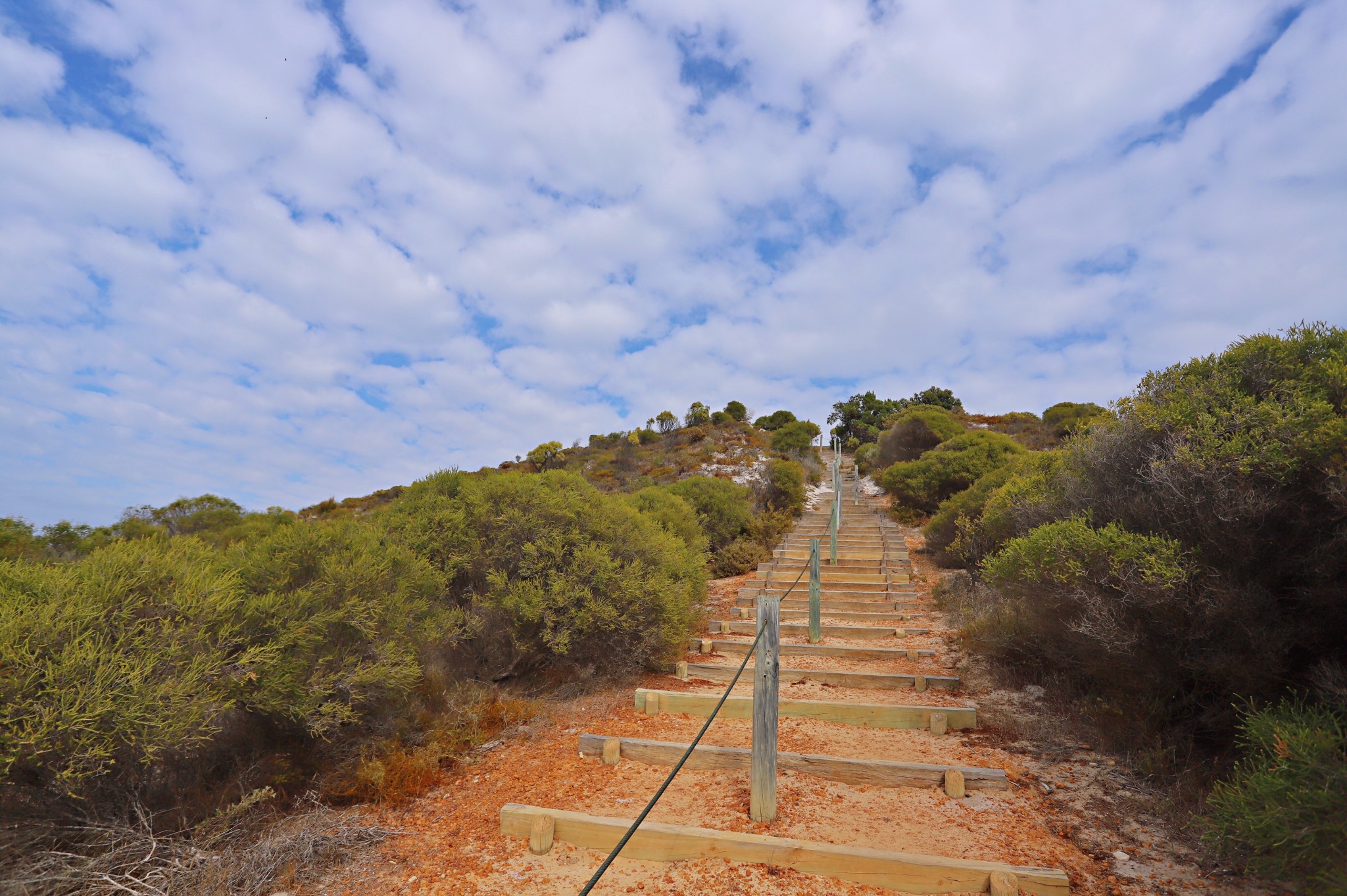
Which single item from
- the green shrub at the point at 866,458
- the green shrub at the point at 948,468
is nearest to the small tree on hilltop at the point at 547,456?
the green shrub at the point at 866,458

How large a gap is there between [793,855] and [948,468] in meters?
13.9

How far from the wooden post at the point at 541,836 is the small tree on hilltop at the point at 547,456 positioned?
25679mm

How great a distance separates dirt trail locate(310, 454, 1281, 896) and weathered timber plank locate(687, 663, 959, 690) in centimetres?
54

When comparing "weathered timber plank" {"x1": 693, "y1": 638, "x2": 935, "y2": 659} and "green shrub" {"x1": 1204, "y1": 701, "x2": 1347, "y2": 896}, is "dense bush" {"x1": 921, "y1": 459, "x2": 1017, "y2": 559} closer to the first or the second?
"weathered timber plank" {"x1": 693, "y1": 638, "x2": 935, "y2": 659}

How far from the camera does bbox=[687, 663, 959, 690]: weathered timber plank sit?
240 inches

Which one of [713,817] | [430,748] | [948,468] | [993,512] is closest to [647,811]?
[713,817]

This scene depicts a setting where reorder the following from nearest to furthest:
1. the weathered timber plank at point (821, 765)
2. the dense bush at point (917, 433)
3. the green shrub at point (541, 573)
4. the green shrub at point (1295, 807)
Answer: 1. the green shrub at point (1295, 807)
2. the weathered timber plank at point (821, 765)
3. the green shrub at point (541, 573)
4. the dense bush at point (917, 433)

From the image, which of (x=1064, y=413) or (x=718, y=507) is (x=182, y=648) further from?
(x=1064, y=413)

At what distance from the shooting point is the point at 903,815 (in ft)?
12.4

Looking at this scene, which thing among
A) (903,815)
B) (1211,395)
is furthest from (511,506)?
(1211,395)

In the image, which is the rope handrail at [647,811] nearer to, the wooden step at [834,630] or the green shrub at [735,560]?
the wooden step at [834,630]

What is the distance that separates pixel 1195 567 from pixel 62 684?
5508 millimetres

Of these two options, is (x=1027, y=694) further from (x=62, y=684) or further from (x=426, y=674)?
(x=62, y=684)

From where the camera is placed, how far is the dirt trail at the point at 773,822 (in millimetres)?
3102
